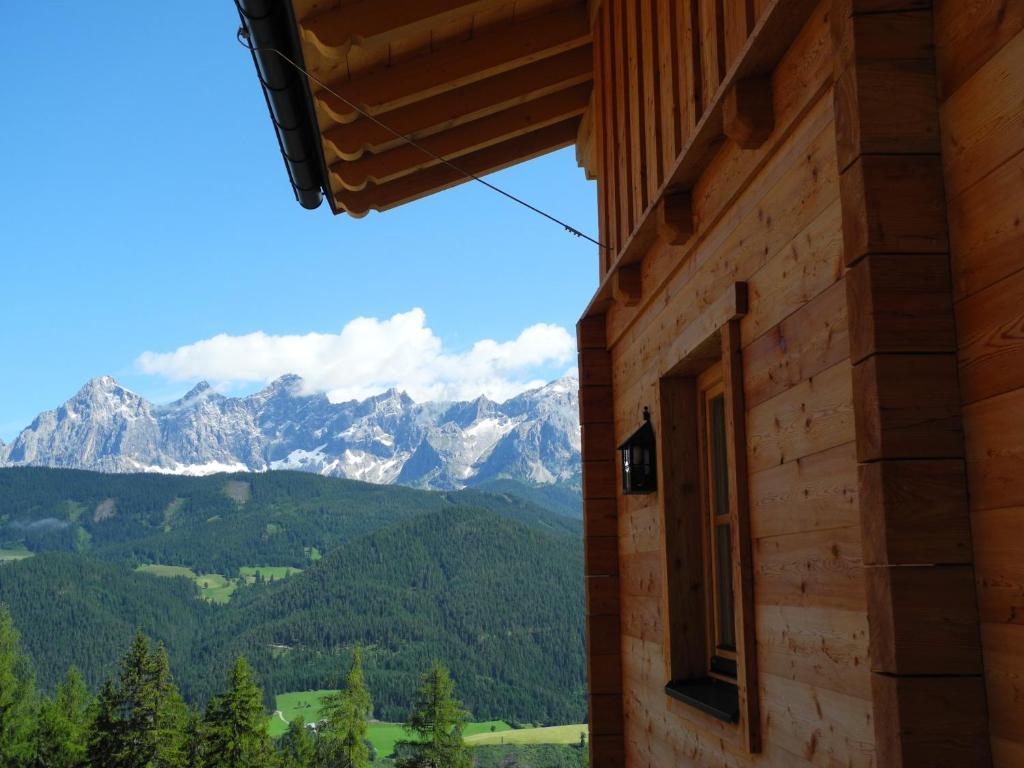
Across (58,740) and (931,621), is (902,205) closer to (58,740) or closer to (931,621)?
(931,621)

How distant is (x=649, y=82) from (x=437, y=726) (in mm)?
44656

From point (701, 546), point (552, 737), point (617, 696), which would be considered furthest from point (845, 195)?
point (552, 737)

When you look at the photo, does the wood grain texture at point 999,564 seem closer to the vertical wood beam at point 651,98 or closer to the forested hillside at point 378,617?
the vertical wood beam at point 651,98

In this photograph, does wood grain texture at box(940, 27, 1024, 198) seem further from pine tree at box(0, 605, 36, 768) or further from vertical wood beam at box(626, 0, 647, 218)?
pine tree at box(0, 605, 36, 768)

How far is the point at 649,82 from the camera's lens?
3.94 m

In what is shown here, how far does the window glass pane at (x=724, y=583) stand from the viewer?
3.51m

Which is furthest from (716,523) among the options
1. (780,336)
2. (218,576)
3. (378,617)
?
(218,576)

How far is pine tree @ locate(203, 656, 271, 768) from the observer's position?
37.9 metres

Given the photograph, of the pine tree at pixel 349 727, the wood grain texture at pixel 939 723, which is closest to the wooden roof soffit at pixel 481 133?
the wood grain texture at pixel 939 723

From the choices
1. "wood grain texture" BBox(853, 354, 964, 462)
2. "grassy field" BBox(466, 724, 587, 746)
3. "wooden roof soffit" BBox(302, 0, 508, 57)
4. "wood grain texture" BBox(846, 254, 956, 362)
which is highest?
"wooden roof soffit" BBox(302, 0, 508, 57)

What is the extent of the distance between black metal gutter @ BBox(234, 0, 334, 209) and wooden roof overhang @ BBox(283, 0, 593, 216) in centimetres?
4

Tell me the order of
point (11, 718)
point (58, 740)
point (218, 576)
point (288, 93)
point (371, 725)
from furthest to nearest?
point (218, 576)
point (371, 725)
point (11, 718)
point (58, 740)
point (288, 93)

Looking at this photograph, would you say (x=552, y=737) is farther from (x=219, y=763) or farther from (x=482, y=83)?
(x=482, y=83)

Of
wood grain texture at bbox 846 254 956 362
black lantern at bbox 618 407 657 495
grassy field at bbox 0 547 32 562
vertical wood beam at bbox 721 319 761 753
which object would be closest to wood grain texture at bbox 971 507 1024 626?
wood grain texture at bbox 846 254 956 362
